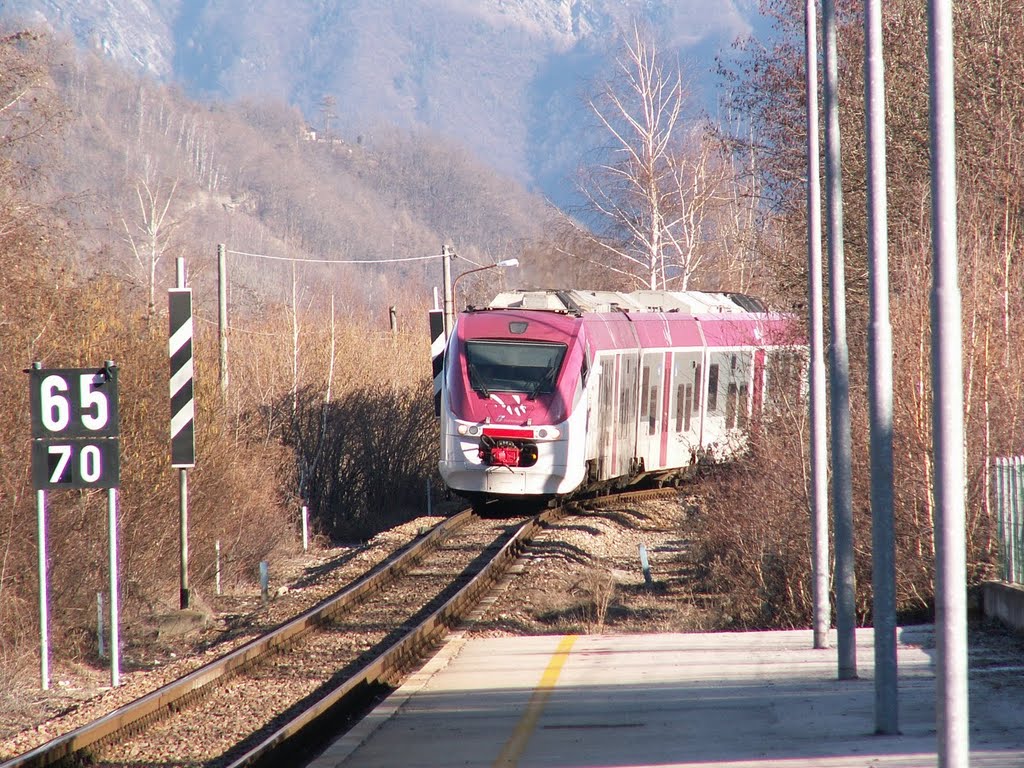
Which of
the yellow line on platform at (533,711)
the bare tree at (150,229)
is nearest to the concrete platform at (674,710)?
the yellow line on platform at (533,711)

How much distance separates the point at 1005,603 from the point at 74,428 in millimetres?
8054

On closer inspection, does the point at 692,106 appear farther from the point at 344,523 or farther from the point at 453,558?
the point at 453,558

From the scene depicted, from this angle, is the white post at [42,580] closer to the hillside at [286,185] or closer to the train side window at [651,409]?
the train side window at [651,409]

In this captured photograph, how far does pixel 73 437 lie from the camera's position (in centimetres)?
1234

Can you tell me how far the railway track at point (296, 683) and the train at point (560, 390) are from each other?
2.17m

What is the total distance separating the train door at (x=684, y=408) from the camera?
26.0m

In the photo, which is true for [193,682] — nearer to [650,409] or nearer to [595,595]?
[595,595]

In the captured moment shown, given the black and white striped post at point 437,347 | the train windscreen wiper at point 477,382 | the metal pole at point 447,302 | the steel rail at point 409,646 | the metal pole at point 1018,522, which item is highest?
the metal pole at point 447,302

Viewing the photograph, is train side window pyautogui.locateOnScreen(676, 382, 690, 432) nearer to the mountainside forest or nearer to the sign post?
the mountainside forest

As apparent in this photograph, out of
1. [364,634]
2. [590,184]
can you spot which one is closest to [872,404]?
[364,634]

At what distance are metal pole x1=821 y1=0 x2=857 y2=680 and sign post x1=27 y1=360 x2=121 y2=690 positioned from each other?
6.01 meters

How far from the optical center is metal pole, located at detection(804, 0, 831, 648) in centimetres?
1118

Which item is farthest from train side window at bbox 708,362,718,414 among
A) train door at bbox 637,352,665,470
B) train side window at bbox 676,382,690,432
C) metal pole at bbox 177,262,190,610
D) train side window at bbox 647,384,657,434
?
metal pole at bbox 177,262,190,610

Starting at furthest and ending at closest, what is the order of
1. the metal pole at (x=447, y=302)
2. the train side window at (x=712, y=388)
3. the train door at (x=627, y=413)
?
the metal pole at (x=447, y=302)
the train side window at (x=712, y=388)
the train door at (x=627, y=413)
